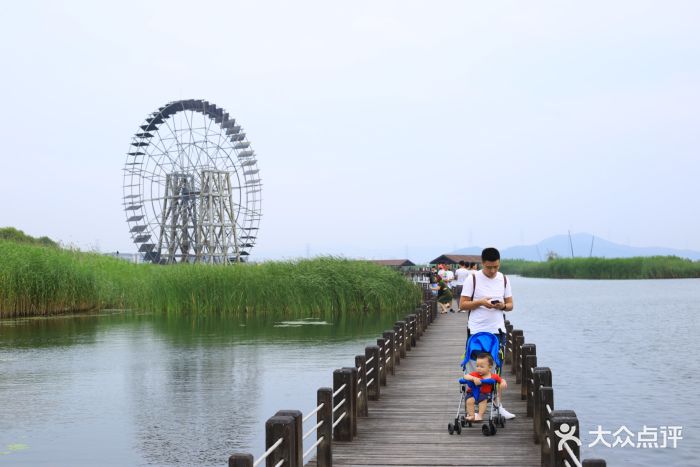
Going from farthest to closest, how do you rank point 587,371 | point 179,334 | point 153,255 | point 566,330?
1. point 153,255
2. point 566,330
3. point 179,334
4. point 587,371

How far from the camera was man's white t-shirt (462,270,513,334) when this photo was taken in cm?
820

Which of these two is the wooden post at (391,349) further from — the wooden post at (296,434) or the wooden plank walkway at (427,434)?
the wooden post at (296,434)

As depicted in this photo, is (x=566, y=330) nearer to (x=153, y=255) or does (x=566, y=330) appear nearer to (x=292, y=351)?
(x=292, y=351)

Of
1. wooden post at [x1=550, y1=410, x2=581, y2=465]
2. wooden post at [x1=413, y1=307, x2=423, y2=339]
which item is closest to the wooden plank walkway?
wooden post at [x1=550, y1=410, x2=581, y2=465]

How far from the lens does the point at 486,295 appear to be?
820 cm

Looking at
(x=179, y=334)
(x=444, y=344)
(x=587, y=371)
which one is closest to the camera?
(x=444, y=344)

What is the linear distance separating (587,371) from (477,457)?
46.1 feet

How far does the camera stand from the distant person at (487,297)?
8094mm

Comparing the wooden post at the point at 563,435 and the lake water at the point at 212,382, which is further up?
the wooden post at the point at 563,435

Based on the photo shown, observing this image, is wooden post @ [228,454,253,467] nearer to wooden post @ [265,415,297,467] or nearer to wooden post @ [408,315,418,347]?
wooden post @ [265,415,297,467]

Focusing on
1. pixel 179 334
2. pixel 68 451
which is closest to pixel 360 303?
pixel 179 334

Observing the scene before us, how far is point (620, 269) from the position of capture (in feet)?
286

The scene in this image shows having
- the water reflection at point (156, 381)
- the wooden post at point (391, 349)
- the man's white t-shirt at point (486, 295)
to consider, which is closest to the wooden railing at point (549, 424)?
the man's white t-shirt at point (486, 295)

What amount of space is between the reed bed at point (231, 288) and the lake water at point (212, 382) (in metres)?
0.96
